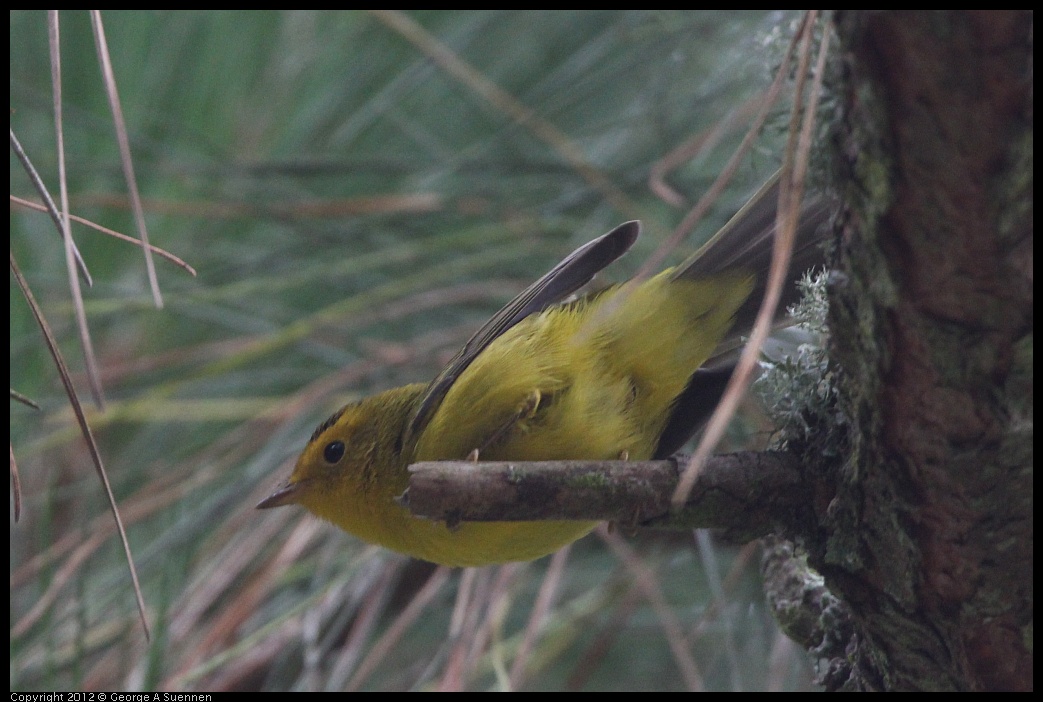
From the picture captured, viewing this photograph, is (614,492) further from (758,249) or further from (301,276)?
(301,276)

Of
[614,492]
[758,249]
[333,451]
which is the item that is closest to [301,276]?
[333,451]

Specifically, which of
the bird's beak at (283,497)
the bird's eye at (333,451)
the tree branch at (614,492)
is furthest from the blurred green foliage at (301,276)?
the tree branch at (614,492)

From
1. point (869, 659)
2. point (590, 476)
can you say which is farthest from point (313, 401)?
point (869, 659)

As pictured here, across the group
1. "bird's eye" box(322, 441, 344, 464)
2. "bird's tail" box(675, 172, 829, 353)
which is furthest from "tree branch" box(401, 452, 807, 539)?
"bird's eye" box(322, 441, 344, 464)

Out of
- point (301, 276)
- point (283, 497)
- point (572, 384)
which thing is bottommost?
point (572, 384)

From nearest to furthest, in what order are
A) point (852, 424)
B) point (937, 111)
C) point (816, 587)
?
point (937, 111)
point (852, 424)
point (816, 587)

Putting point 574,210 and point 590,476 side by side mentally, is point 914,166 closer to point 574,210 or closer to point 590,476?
point 590,476
